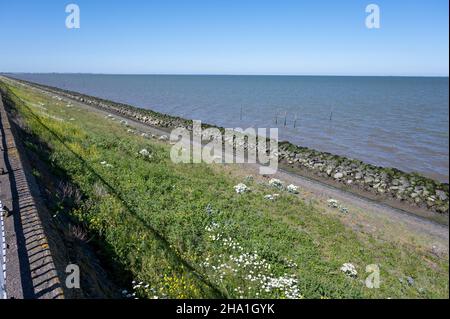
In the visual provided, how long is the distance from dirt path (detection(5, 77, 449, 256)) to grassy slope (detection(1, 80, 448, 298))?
1.30 meters

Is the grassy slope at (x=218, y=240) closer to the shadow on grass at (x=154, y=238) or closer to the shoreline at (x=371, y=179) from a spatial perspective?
the shadow on grass at (x=154, y=238)

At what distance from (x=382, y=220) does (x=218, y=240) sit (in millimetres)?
11955

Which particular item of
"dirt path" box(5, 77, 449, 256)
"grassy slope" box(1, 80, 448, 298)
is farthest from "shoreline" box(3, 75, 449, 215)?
"grassy slope" box(1, 80, 448, 298)

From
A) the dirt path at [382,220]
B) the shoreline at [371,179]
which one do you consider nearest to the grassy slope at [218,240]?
the dirt path at [382,220]

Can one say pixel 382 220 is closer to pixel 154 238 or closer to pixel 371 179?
pixel 371 179

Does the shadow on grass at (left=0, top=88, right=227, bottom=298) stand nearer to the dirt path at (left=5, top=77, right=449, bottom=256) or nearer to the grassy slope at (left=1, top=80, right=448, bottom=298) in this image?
the grassy slope at (left=1, top=80, right=448, bottom=298)

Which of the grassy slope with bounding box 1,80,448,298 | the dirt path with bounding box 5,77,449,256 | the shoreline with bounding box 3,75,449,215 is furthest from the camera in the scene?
the shoreline with bounding box 3,75,449,215

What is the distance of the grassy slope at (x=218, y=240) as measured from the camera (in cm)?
1009

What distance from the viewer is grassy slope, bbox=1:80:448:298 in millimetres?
10086

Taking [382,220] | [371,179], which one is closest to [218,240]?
[382,220]

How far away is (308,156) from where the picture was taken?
3375cm

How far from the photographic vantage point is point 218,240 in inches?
501

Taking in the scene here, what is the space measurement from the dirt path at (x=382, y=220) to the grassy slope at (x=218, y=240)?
4.28 ft
